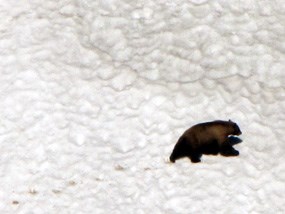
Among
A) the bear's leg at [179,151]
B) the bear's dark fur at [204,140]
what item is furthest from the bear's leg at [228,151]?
the bear's leg at [179,151]

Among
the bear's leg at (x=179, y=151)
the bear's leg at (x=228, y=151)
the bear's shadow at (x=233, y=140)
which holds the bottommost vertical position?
the bear's leg at (x=228, y=151)

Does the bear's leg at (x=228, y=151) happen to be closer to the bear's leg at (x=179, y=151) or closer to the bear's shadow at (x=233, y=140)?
the bear's shadow at (x=233, y=140)

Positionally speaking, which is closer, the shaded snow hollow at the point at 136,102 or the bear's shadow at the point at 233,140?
the shaded snow hollow at the point at 136,102

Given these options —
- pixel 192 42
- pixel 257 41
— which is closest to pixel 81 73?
pixel 192 42

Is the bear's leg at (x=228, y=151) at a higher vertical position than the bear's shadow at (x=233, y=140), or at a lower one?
lower

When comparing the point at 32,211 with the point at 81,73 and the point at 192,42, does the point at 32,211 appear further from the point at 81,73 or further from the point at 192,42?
the point at 192,42

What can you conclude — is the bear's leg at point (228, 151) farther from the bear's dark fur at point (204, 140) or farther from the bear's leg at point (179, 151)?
the bear's leg at point (179, 151)
